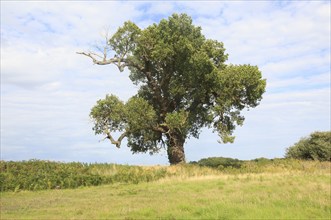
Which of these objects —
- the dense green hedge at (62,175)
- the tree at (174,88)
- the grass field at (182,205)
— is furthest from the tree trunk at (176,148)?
the grass field at (182,205)

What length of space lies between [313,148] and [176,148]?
1560cm

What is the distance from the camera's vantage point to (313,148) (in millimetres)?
40875

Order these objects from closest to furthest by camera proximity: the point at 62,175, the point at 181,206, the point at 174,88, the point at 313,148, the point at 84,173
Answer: the point at 181,206 → the point at 62,175 → the point at 84,173 → the point at 174,88 → the point at 313,148

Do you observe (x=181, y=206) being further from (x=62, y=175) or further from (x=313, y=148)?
(x=313, y=148)

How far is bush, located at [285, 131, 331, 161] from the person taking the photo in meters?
39.7

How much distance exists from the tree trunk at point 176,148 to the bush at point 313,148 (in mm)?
14153

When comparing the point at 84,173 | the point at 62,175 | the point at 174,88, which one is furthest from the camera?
the point at 174,88

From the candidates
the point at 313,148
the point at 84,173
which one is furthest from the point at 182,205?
the point at 313,148

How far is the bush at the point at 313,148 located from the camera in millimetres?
39688

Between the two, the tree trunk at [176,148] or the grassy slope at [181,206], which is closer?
the grassy slope at [181,206]

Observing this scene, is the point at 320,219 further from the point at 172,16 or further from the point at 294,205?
the point at 172,16

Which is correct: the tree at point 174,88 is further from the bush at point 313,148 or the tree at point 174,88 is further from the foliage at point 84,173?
the bush at point 313,148

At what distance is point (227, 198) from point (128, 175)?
12.3 metres

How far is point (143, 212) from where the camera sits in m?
12.4
